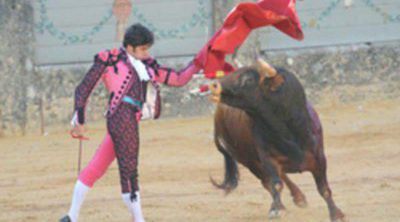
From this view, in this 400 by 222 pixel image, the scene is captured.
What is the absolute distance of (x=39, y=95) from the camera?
50.4 feet

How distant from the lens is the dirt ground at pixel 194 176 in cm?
1005

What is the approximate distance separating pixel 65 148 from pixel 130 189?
18.8 feet

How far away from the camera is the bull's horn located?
344 inches

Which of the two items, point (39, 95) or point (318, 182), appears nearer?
point (318, 182)

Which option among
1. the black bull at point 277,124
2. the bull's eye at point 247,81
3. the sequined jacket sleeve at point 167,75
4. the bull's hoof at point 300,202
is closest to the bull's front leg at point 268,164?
the black bull at point 277,124

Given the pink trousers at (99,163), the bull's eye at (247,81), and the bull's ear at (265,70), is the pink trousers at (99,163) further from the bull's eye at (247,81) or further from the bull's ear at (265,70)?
the bull's ear at (265,70)

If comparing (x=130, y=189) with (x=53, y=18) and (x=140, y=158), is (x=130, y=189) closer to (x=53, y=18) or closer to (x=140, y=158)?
(x=140, y=158)

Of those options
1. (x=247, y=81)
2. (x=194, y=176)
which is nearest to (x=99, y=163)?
(x=247, y=81)

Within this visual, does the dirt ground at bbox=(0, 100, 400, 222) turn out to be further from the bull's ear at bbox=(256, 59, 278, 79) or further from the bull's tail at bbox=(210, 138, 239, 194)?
the bull's ear at bbox=(256, 59, 278, 79)

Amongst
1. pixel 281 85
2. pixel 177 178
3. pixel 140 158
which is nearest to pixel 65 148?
pixel 140 158

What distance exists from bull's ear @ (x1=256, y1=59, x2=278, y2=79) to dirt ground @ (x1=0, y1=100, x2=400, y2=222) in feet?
4.56

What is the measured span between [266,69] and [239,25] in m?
0.53

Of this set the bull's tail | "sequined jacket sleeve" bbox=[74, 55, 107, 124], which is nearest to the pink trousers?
"sequined jacket sleeve" bbox=[74, 55, 107, 124]

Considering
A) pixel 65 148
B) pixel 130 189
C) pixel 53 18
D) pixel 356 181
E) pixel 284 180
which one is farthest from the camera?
pixel 53 18
